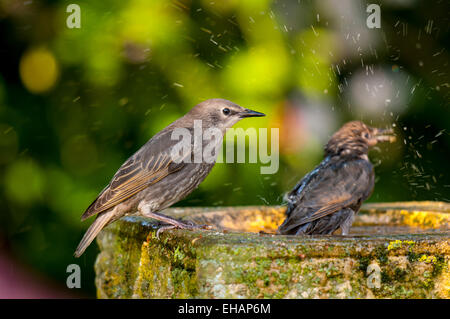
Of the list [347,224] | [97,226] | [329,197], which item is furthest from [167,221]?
[347,224]

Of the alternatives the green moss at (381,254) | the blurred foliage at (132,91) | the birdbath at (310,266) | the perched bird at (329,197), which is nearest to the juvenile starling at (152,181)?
the perched bird at (329,197)

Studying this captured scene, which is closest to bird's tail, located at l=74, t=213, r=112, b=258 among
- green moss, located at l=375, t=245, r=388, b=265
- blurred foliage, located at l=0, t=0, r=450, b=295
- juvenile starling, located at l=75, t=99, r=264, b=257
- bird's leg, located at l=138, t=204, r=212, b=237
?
juvenile starling, located at l=75, t=99, r=264, b=257

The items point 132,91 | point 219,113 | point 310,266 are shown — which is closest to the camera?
point 310,266

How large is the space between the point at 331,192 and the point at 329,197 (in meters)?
0.05

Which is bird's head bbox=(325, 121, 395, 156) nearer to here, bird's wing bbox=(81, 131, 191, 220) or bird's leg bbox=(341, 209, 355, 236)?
bird's leg bbox=(341, 209, 355, 236)

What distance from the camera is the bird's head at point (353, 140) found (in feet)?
14.6

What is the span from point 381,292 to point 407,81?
2.97 m

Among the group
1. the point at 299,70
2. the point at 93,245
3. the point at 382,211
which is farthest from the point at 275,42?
the point at 93,245

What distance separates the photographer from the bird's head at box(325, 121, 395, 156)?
4445mm

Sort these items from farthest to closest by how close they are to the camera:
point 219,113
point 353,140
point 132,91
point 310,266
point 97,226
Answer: point 132,91 → point 353,140 → point 219,113 → point 97,226 → point 310,266

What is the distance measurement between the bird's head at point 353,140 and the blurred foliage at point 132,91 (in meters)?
0.37

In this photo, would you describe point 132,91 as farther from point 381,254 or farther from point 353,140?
point 381,254

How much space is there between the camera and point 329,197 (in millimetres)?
3715

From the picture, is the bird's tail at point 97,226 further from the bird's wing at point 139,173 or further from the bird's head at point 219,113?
the bird's head at point 219,113
